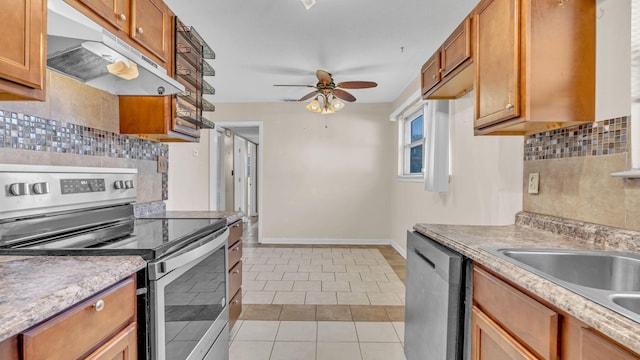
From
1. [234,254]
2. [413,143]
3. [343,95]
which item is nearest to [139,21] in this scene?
[234,254]

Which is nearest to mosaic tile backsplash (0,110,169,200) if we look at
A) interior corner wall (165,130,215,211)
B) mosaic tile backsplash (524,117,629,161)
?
mosaic tile backsplash (524,117,629,161)

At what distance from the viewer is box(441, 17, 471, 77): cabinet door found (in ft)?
5.91

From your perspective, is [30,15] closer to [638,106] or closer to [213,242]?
[213,242]

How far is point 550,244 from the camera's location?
137 cm

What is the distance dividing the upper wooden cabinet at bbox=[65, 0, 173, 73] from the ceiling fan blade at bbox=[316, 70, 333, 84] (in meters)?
1.53

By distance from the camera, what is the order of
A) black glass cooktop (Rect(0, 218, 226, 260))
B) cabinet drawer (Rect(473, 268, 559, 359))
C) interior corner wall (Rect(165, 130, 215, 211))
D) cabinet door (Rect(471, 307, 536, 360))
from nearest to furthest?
cabinet drawer (Rect(473, 268, 559, 359))
cabinet door (Rect(471, 307, 536, 360))
black glass cooktop (Rect(0, 218, 226, 260))
interior corner wall (Rect(165, 130, 215, 211))

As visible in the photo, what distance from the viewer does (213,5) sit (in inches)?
94.0

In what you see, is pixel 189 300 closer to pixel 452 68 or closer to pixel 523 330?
pixel 523 330

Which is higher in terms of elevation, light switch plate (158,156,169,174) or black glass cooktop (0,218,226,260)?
light switch plate (158,156,169,174)

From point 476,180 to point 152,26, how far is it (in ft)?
7.90

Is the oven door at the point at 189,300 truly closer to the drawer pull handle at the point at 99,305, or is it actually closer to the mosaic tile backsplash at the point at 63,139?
the drawer pull handle at the point at 99,305

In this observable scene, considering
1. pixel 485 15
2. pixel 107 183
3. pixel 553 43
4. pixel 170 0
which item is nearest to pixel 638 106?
pixel 553 43

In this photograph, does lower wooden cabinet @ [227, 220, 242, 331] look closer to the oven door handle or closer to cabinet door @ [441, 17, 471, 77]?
the oven door handle

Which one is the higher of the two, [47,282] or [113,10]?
[113,10]
